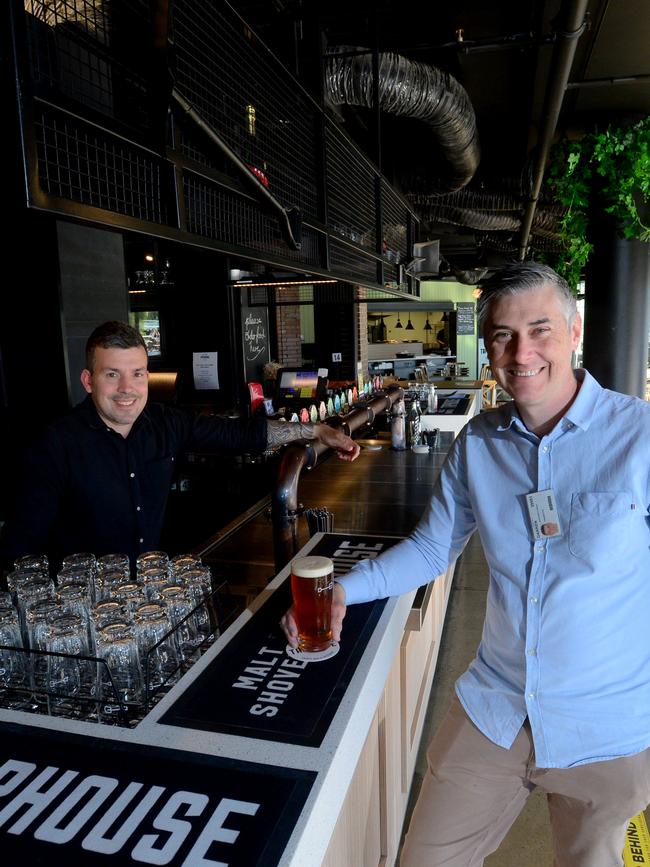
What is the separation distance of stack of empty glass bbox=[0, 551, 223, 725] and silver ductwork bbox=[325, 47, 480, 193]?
9.86 feet

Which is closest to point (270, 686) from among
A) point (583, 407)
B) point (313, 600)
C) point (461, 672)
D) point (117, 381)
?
point (313, 600)

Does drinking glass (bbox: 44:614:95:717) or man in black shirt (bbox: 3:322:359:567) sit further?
man in black shirt (bbox: 3:322:359:567)

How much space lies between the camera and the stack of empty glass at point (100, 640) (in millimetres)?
1134

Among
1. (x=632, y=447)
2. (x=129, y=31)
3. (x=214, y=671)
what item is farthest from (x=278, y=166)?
(x=214, y=671)

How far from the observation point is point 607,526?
1.31m

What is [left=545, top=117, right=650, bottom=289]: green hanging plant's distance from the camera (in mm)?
4062

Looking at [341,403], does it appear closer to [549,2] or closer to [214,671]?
[549,2]

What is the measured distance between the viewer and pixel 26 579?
4.51ft

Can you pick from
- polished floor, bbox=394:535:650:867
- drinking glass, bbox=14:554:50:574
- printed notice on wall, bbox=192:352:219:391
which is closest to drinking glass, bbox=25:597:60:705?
drinking glass, bbox=14:554:50:574

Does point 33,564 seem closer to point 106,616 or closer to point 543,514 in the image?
point 106,616

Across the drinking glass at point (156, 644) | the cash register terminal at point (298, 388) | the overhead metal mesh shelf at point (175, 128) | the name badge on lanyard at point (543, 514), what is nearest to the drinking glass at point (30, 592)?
the drinking glass at point (156, 644)

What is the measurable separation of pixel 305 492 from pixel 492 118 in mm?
4295

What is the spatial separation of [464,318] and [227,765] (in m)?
20.5

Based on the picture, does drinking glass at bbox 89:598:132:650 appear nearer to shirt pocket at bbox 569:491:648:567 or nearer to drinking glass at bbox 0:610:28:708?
drinking glass at bbox 0:610:28:708
